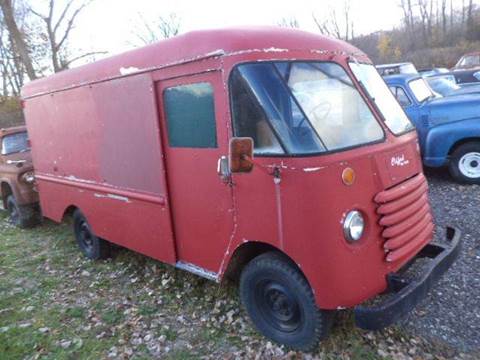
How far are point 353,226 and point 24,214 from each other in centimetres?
666

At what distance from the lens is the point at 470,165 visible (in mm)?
7199

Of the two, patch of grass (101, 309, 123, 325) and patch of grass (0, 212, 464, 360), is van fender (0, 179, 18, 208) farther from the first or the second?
patch of grass (101, 309, 123, 325)

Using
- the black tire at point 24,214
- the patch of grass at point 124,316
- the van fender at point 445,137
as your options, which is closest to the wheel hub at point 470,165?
the van fender at point 445,137

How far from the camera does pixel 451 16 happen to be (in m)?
44.4

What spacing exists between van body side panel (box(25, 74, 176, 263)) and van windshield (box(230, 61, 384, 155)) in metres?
1.12

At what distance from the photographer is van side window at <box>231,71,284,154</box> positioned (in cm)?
307

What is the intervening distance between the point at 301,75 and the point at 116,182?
8.13 ft

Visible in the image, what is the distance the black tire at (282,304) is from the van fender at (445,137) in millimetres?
4951

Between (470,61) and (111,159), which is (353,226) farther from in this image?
(470,61)

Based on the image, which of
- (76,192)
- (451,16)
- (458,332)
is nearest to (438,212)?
(458,332)

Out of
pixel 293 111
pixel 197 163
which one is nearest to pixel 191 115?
pixel 197 163

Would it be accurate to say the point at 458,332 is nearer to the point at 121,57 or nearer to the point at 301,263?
the point at 301,263

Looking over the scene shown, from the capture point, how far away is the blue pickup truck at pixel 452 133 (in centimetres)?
705

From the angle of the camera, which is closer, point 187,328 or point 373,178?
point 373,178
